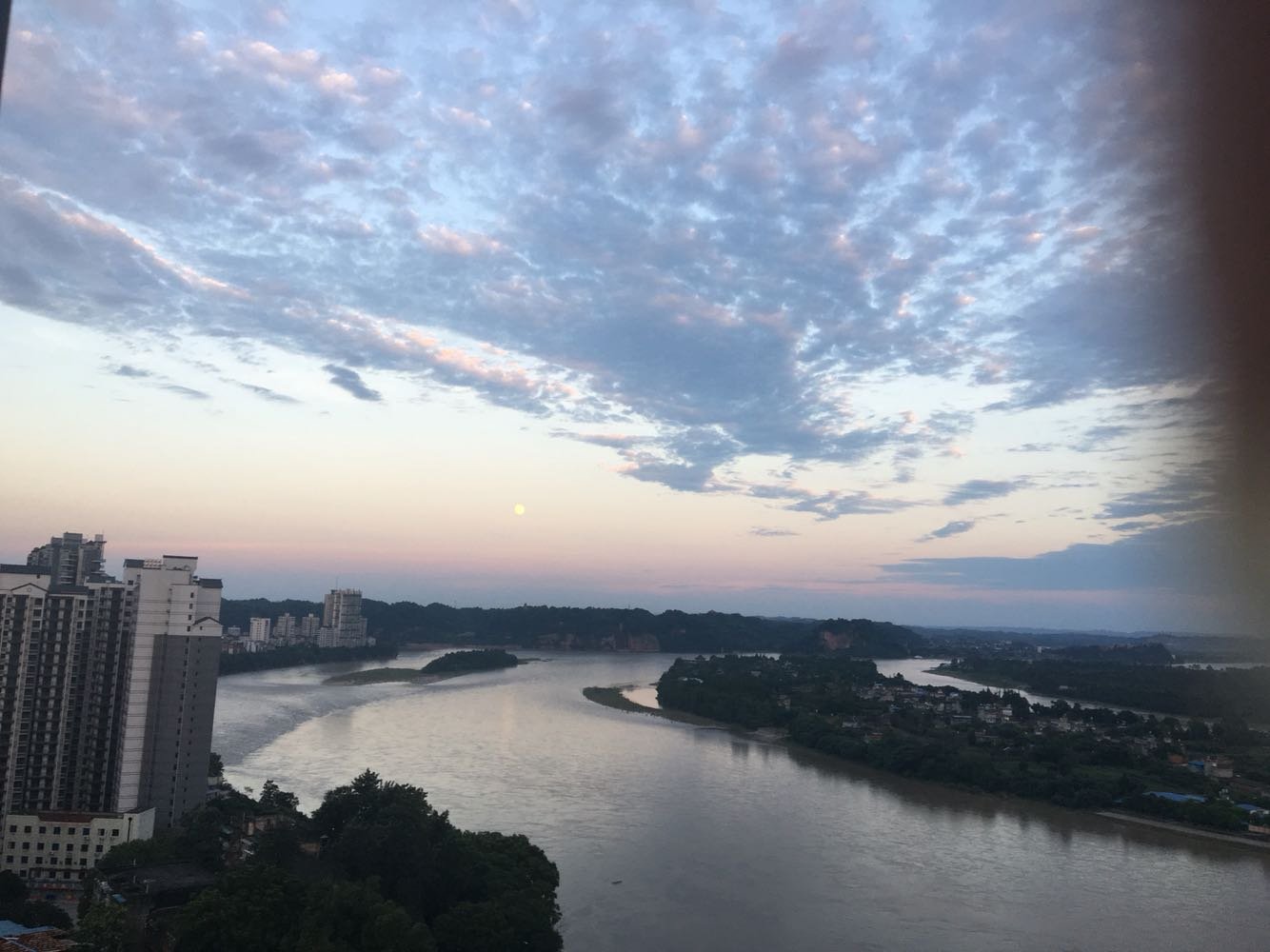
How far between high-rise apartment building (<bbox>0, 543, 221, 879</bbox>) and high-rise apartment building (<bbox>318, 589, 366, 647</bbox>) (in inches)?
432

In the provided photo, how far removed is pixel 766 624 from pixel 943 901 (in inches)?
719

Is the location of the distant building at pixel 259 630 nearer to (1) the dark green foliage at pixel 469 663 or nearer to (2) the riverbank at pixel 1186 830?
(1) the dark green foliage at pixel 469 663

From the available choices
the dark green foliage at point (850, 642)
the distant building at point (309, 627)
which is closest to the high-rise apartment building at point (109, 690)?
the distant building at point (309, 627)

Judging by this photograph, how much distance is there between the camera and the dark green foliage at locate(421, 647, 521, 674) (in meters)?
11.7

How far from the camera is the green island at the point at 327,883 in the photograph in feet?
7.09

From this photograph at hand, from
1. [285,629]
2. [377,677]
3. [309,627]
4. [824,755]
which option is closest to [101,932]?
[824,755]

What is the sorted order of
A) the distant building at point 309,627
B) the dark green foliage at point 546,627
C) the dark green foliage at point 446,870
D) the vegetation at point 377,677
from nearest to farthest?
the dark green foliage at point 446,870 → the vegetation at point 377,677 → the distant building at point 309,627 → the dark green foliage at point 546,627

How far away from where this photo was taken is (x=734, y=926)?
9.25ft

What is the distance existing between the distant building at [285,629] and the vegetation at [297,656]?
145 cm

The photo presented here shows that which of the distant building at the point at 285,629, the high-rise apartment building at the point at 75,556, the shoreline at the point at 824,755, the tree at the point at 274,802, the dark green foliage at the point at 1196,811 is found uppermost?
the high-rise apartment building at the point at 75,556

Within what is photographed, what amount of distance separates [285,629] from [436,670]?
4.59m

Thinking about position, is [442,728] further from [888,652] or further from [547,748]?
[888,652]

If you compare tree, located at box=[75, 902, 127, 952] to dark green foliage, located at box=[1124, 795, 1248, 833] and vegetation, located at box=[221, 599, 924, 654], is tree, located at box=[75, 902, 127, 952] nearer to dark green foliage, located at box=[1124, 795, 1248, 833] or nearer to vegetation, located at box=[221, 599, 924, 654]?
dark green foliage, located at box=[1124, 795, 1248, 833]

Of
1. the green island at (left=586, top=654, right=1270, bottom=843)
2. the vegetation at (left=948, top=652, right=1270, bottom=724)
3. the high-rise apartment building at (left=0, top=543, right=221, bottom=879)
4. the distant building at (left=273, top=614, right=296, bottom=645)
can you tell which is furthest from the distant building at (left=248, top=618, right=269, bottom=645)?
the vegetation at (left=948, top=652, right=1270, bottom=724)
